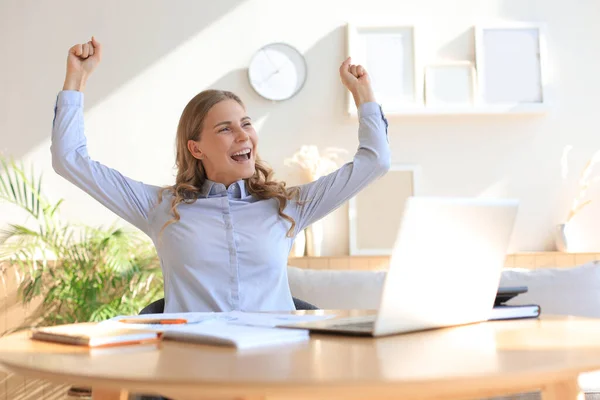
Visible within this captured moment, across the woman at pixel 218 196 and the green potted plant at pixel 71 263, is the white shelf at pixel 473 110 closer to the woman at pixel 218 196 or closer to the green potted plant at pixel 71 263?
the green potted plant at pixel 71 263

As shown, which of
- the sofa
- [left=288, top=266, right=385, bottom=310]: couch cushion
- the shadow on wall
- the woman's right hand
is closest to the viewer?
the woman's right hand

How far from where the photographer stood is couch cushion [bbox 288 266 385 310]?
2.94 metres

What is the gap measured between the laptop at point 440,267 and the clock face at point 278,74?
306 cm

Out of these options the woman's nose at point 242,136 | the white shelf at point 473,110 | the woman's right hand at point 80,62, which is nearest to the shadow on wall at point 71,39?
the white shelf at point 473,110

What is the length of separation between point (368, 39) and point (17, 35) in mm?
1914

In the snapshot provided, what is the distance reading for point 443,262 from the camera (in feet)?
3.69

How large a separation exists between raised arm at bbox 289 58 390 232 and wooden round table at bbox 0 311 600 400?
1.05 metres

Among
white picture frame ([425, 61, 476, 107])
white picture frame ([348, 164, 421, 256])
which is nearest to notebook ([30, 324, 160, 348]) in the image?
white picture frame ([348, 164, 421, 256])

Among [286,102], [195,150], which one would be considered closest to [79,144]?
[195,150]

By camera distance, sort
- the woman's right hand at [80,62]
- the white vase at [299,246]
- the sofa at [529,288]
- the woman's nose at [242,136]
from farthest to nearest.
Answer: the white vase at [299,246] < the sofa at [529,288] < the woman's nose at [242,136] < the woman's right hand at [80,62]

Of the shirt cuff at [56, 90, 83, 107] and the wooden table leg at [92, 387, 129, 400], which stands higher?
the shirt cuff at [56, 90, 83, 107]

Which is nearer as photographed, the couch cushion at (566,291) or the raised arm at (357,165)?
the raised arm at (357,165)

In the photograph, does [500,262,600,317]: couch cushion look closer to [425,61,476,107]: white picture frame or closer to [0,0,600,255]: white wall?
[0,0,600,255]: white wall

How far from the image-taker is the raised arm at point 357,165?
2139 mm
